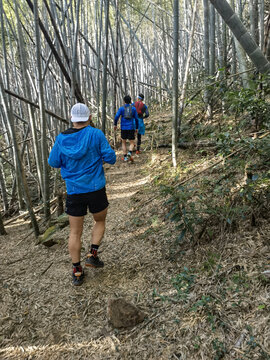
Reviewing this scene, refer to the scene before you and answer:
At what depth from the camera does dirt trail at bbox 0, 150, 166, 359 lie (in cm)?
145

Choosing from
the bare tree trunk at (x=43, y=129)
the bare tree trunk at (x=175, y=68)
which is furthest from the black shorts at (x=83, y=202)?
the bare tree trunk at (x=175, y=68)

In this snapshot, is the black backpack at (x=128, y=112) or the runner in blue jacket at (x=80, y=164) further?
the black backpack at (x=128, y=112)

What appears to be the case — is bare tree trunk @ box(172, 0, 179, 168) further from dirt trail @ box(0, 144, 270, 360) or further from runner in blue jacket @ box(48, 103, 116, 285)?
runner in blue jacket @ box(48, 103, 116, 285)

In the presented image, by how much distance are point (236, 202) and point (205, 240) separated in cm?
36

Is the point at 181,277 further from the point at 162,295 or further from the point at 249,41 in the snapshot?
the point at 249,41

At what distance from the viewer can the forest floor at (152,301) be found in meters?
1.21

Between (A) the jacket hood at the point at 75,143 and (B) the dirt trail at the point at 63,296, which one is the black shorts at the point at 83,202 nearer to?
(A) the jacket hood at the point at 75,143

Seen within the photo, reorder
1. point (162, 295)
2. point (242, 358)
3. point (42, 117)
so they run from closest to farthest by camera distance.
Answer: point (242, 358) → point (162, 295) → point (42, 117)

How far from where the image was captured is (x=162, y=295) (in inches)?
61.6

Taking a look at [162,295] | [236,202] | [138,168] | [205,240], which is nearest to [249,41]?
[236,202]

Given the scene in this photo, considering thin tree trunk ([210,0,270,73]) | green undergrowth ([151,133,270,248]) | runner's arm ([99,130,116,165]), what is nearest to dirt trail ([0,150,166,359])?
green undergrowth ([151,133,270,248])

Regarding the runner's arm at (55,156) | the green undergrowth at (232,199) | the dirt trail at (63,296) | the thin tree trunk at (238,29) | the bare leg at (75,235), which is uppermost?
the thin tree trunk at (238,29)

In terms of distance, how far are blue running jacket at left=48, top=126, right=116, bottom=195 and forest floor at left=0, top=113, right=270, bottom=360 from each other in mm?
713

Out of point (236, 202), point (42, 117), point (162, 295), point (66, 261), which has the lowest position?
point (66, 261)
